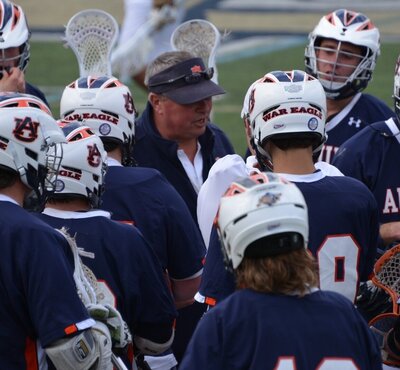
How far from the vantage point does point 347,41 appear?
24.0ft

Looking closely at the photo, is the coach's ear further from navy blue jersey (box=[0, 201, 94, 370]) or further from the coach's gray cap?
navy blue jersey (box=[0, 201, 94, 370])

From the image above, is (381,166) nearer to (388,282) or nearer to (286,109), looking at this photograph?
(388,282)

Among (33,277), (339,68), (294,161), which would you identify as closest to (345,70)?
(339,68)

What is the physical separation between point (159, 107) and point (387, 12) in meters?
14.9

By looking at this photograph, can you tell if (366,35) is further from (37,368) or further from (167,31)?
(167,31)

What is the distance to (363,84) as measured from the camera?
23.9 ft

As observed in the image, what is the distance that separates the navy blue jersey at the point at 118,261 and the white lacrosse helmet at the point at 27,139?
0.40 m

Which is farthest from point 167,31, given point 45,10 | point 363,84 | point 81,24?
point 45,10

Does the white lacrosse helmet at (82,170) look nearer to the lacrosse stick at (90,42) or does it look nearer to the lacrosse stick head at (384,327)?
the lacrosse stick head at (384,327)

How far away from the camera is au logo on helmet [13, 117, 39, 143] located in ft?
13.9

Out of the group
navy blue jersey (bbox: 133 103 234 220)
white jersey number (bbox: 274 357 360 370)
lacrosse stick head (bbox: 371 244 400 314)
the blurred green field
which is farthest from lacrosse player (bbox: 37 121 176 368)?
the blurred green field

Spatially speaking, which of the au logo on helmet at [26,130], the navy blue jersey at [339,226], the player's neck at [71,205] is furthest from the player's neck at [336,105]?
the au logo on helmet at [26,130]

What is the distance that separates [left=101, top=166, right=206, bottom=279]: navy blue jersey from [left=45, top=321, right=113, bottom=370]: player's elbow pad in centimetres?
110

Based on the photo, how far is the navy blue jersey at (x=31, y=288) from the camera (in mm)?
4020
